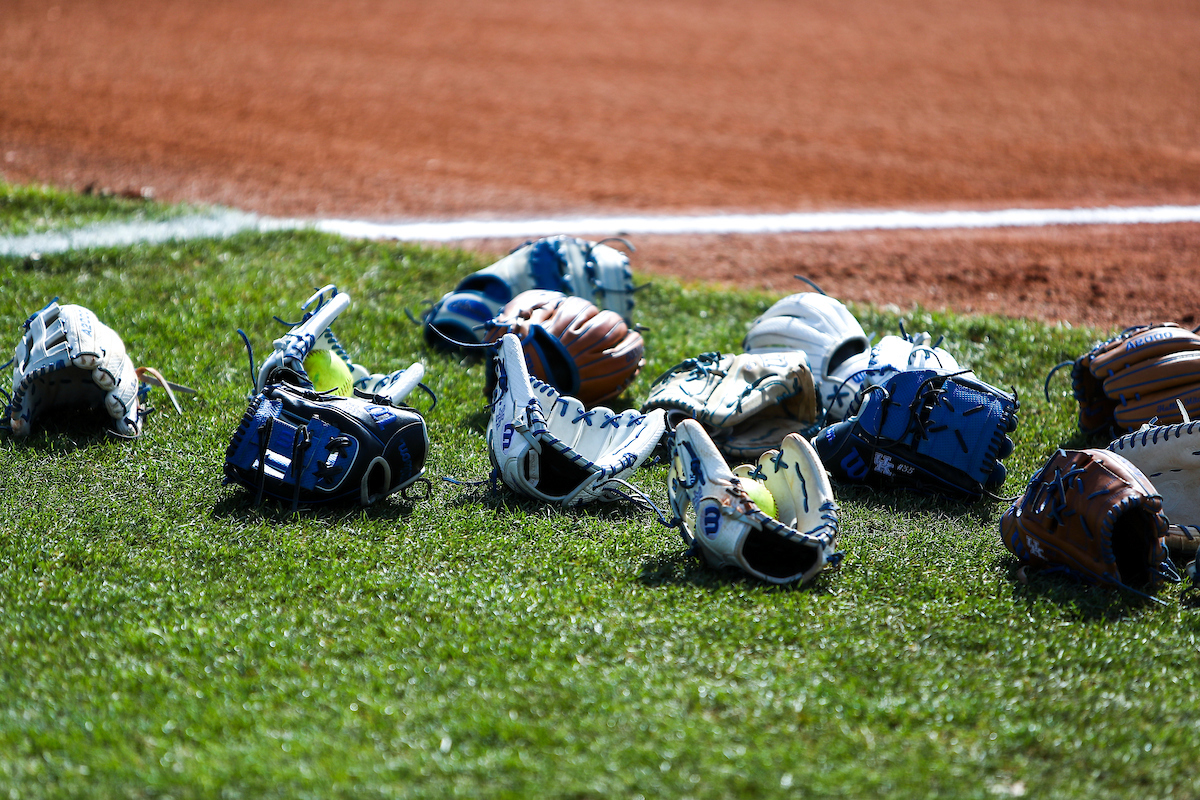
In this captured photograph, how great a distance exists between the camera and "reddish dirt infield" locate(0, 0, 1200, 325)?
6.55m

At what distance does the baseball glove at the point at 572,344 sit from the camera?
4215 millimetres

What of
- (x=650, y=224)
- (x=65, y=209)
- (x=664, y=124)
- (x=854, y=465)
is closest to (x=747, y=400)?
(x=854, y=465)

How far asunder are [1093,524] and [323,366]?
2783mm

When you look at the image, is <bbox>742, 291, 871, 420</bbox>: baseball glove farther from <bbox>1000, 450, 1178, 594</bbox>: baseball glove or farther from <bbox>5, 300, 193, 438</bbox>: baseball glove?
<bbox>5, 300, 193, 438</bbox>: baseball glove

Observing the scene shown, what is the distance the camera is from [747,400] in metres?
3.90

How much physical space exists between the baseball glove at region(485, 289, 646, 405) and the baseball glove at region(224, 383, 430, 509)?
0.84m

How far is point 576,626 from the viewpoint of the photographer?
2814 millimetres

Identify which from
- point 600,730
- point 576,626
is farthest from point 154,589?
point 600,730

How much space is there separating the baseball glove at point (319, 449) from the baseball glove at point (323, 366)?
0.19 meters

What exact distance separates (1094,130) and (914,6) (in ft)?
17.3

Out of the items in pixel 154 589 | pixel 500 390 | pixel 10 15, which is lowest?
pixel 154 589

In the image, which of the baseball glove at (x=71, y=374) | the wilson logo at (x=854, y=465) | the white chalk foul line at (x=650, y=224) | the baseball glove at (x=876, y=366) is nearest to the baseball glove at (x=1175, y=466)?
the baseball glove at (x=876, y=366)

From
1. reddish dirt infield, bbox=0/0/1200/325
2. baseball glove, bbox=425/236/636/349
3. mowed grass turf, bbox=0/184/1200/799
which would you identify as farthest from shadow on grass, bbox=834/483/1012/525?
reddish dirt infield, bbox=0/0/1200/325

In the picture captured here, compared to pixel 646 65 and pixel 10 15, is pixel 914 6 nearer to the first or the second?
pixel 646 65
